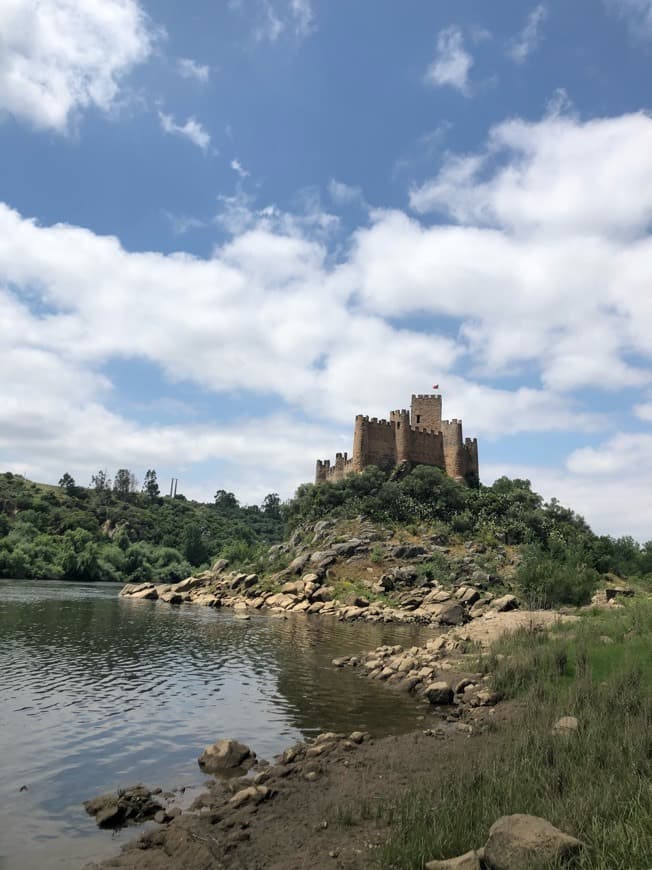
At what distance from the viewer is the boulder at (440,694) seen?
626 inches

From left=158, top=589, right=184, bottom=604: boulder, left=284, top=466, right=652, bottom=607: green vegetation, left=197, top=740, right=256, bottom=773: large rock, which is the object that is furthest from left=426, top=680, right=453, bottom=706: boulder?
left=158, top=589, right=184, bottom=604: boulder

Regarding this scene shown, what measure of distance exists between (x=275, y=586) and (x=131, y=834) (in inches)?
1744

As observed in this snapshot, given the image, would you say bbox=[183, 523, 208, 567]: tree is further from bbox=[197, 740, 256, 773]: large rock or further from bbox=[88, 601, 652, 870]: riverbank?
bbox=[88, 601, 652, 870]: riverbank

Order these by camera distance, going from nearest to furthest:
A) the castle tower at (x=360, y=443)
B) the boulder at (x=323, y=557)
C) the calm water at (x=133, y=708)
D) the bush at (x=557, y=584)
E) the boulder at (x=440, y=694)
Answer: the calm water at (x=133, y=708) < the boulder at (x=440, y=694) < the bush at (x=557, y=584) < the boulder at (x=323, y=557) < the castle tower at (x=360, y=443)

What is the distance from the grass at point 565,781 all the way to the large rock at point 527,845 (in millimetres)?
196

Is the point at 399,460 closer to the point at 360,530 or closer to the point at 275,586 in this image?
the point at 360,530

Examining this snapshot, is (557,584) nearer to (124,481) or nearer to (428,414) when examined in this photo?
(428,414)

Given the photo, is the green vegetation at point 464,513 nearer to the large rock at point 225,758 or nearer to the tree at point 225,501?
the large rock at point 225,758

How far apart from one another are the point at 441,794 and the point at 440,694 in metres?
8.18

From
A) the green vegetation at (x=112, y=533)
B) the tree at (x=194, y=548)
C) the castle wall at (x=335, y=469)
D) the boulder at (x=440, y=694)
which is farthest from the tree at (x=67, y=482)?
the boulder at (x=440, y=694)

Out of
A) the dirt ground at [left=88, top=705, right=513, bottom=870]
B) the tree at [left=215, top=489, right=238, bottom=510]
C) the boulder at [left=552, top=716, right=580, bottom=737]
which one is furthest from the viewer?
the tree at [left=215, top=489, right=238, bottom=510]

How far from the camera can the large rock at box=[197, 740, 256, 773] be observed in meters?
11.1

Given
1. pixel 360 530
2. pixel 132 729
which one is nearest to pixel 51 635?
pixel 132 729

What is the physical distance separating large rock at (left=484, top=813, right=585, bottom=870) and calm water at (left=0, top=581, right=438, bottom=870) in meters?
5.28
